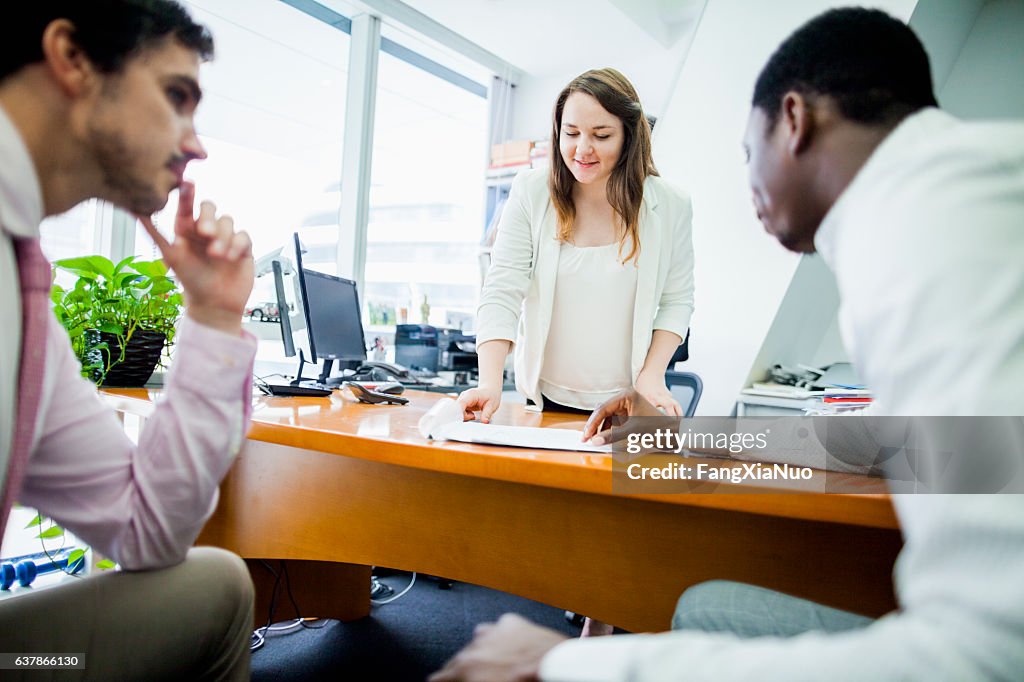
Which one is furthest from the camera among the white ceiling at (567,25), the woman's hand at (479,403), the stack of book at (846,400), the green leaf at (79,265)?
the white ceiling at (567,25)

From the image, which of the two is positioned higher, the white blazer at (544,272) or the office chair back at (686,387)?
the white blazer at (544,272)

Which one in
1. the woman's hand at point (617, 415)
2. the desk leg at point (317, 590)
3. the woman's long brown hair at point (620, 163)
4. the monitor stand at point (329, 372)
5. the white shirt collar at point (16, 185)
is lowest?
the desk leg at point (317, 590)

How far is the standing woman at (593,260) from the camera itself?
1593mm

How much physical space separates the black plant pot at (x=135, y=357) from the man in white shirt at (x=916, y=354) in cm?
157

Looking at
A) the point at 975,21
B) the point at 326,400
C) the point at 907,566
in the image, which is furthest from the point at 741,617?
the point at 975,21

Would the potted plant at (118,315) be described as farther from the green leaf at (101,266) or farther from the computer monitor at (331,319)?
the computer monitor at (331,319)

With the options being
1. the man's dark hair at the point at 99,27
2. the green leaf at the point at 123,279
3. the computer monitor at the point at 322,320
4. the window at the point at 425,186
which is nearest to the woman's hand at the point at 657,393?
the man's dark hair at the point at 99,27

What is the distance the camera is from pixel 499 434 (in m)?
1.08

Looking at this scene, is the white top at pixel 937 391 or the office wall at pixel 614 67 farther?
the office wall at pixel 614 67

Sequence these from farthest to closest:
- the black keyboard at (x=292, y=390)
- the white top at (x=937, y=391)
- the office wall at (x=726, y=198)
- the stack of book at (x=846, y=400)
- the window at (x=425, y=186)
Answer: the window at (x=425, y=186) < the office wall at (x=726, y=198) < the black keyboard at (x=292, y=390) < the stack of book at (x=846, y=400) < the white top at (x=937, y=391)

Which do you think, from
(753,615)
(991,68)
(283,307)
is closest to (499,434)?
(753,615)

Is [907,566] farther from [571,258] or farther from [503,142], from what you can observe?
[503,142]

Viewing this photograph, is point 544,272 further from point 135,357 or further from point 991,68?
point 991,68

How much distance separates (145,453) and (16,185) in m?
0.32
